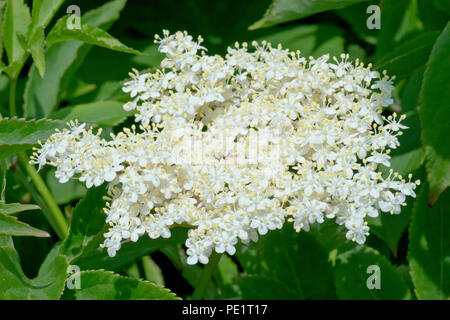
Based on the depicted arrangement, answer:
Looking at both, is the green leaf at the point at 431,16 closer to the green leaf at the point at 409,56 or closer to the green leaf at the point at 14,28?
the green leaf at the point at 409,56

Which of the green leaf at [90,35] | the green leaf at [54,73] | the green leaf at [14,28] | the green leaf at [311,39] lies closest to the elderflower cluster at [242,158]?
the green leaf at [90,35]

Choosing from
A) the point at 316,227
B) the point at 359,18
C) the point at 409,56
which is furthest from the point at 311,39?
the point at 316,227

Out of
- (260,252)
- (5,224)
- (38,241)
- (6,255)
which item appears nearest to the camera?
(5,224)

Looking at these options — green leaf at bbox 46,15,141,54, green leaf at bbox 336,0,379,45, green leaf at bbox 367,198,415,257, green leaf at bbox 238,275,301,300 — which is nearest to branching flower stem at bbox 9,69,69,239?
green leaf at bbox 46,15,141,54

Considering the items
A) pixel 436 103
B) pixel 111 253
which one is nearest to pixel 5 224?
pixel 111 253

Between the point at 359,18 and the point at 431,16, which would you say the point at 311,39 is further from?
the point at 431,16
